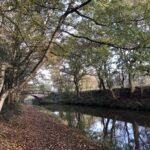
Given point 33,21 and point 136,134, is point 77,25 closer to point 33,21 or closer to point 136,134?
point 33,21

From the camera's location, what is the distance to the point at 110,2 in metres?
10.7

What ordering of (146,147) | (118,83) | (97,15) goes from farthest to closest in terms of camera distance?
1. (118,83)
2. (146,147)
3. (97,15)

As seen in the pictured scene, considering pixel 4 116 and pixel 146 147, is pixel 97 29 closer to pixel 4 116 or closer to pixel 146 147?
pixel 146 147

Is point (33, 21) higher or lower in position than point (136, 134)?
higher

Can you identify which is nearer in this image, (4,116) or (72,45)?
(72,45)

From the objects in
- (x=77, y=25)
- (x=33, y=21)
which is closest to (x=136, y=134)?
(x=77, y=25)

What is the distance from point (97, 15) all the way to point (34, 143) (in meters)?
6.39

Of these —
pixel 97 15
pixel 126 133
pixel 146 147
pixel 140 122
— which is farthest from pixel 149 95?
pixel 97 15

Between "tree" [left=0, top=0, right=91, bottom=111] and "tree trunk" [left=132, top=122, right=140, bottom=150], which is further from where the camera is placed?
"tree trunk" [left=132, top=122, right=140, bottom=150]

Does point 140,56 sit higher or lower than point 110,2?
lower

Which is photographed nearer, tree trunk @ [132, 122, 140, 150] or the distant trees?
the distant trees

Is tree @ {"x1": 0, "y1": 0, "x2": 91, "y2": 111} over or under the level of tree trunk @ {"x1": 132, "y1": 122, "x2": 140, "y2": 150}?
over

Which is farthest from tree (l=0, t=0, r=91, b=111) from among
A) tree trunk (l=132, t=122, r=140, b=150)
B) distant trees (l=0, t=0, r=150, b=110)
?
tree trunk (l=132, t=122, r=140, b=150)

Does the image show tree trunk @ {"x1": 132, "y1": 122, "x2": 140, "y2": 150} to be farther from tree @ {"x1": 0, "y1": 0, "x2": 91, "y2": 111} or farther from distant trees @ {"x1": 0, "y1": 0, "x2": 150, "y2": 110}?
tree @ {"x1": 0, "y1": 0, "x2": 91, "y2": 111}
